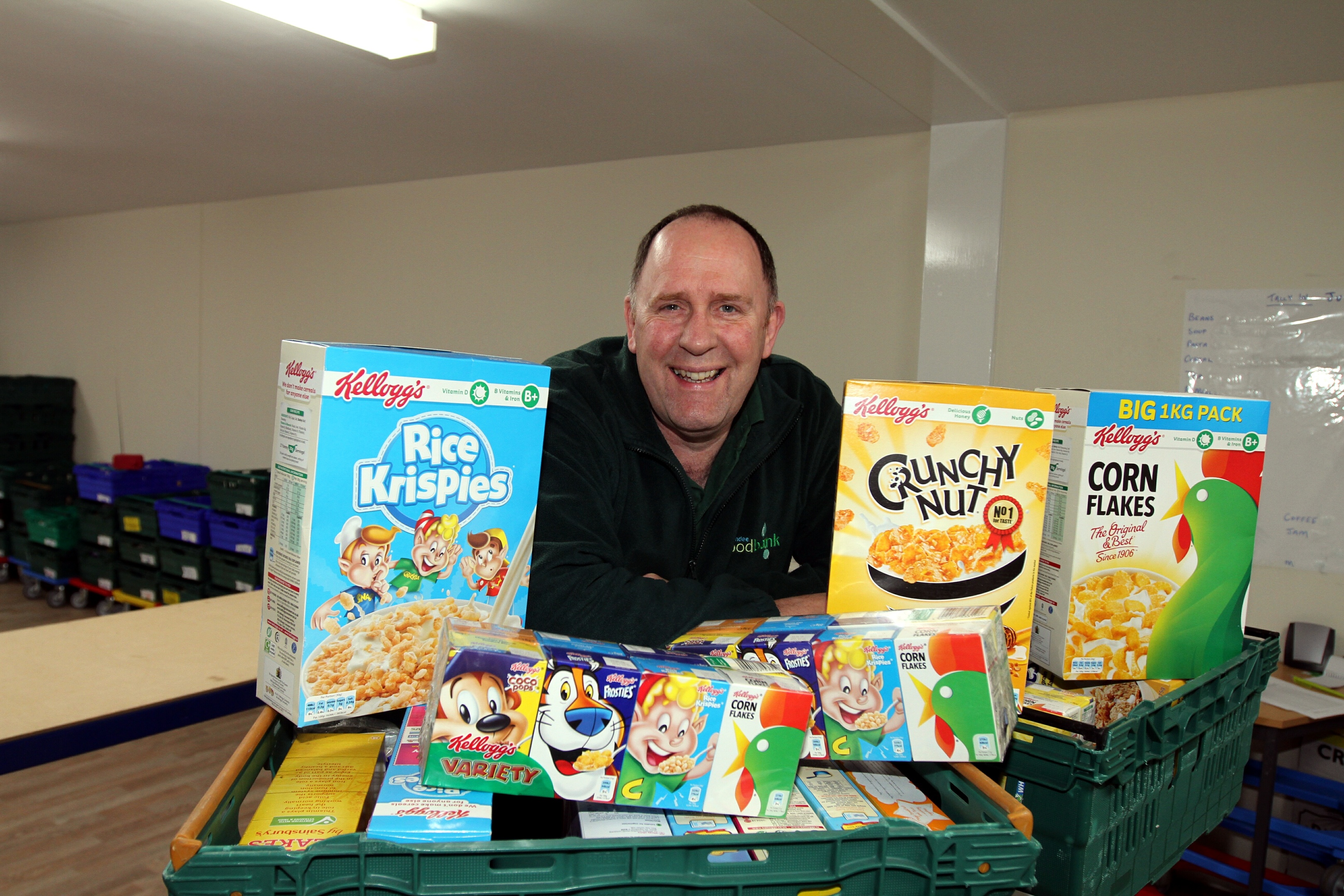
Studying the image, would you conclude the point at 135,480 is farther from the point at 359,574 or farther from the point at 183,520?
the point at 359,574

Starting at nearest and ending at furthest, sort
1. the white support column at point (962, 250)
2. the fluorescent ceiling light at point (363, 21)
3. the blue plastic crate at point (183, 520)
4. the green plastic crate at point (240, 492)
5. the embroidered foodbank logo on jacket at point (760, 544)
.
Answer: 1. the embroidered foodbank logo on jacket at point (760, 544)
2. the fluorescent ceiling light at point (363, 21)
3. the white support column at point (962, 250)
4. the green plastic crate at point (240, 492)
5. the blue plastic crate at point (183, 520)

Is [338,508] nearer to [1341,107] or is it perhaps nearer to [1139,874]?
[1139,874]

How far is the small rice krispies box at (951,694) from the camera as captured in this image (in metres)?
0.85

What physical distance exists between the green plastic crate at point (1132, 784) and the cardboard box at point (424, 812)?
581 mm

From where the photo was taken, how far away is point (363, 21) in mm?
2500

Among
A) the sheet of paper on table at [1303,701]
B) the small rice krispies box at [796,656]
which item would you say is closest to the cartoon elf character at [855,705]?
the small rice krispies box at [796,656]

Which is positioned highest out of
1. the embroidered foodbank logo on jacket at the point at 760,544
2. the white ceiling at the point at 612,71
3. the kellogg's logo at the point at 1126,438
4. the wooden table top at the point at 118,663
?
the white ceiling at the point at 612,71

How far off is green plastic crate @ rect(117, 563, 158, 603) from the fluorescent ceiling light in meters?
4.24

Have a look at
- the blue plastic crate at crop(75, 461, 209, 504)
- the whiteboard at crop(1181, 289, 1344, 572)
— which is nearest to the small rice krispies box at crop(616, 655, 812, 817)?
the whiteboard at crop(1181, 289, 1344, 572)

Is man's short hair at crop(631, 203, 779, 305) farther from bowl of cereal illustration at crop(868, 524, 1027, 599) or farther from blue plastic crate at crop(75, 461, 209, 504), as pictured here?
blue plastic crate at crop(75, 461, 209, 504)

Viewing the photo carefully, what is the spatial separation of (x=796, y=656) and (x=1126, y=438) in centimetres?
52

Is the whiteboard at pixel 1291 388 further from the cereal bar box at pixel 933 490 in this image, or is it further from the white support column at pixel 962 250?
the cereal bar box at pixel 933 490

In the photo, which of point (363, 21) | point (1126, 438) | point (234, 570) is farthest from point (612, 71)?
point (234, 570)

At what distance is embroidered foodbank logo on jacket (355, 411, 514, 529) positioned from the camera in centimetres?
88
